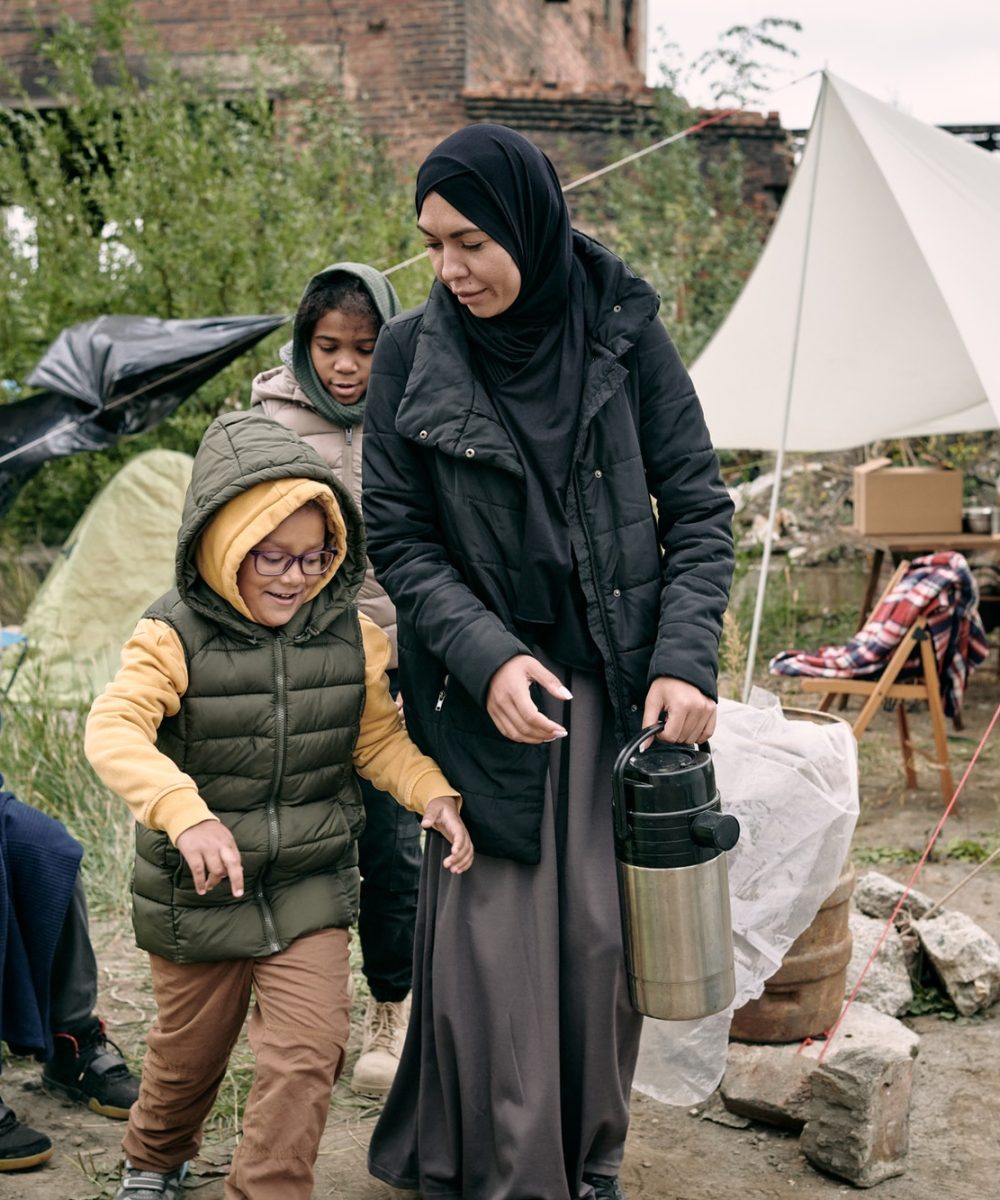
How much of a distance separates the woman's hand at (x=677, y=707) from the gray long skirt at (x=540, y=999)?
166mm

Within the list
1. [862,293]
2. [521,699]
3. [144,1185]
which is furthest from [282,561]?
[862,293]

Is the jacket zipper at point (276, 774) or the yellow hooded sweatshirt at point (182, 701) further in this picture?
the jacket zipper at point (276, 774)

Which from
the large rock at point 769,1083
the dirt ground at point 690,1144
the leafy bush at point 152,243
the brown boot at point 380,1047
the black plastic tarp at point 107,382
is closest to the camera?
the dirt ground at point 690,1144

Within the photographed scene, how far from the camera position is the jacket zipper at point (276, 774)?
92.8 inches

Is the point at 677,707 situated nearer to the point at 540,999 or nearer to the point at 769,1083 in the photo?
the point at 540,999

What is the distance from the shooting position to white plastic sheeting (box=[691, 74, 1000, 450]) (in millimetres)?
5223

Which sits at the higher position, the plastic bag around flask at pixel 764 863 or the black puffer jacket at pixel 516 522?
the black puffer jacket at pixel 516 522

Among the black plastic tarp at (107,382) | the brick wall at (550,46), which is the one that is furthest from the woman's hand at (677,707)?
the brick wall at (550,46)

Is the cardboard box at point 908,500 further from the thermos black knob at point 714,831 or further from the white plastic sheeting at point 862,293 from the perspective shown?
the thermos black knob at point 714,831

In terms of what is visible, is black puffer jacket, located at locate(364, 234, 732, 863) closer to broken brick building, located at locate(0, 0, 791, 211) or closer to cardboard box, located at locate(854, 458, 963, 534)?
cardboard box, located at locate(854, 458, 963, 534)

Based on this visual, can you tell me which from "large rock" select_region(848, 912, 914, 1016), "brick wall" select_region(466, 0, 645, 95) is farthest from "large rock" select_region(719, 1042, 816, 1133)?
"brick wall" select_region(466, 0, 645, 95)

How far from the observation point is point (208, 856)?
6.90 feet

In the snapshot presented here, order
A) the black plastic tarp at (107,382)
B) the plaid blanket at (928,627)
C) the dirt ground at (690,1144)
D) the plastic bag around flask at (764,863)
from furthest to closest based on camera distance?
the black plastic tarp at (107,382)
the plaid blanket at (928,627)
the plastic bag around flask at (764,863)
the dirt ground at (690,1144)

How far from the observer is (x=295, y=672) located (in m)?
2.38
